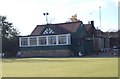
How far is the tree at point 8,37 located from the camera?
67.1m

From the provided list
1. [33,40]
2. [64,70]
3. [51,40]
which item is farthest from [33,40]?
[64,70]

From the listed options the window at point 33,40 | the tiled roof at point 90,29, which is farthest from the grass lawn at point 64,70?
the tiled roof at point 90,29

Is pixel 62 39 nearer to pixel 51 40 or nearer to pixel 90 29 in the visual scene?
pixel 51 40

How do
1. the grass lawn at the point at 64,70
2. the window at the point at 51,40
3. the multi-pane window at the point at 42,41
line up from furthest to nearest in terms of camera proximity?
1. the multi-pane window at the point at 42,41
2. the window at the point at 51,40
3. the grass lawn at the point at 64,70

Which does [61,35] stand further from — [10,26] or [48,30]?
[10,26]

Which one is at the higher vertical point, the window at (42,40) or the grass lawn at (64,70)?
the window at (42,40)

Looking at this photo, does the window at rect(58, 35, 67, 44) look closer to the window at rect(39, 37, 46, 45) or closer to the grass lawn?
the window at rect(39, 37, 46, 45)

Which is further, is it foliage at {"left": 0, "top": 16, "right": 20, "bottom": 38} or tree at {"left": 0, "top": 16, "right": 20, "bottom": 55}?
foliage at {"left": 0, "top": 16, "right": 20, "bottom": 38}

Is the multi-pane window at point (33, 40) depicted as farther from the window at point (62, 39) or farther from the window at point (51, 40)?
the window at point (62, 39)

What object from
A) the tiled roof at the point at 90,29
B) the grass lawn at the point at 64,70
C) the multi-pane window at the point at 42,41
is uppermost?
the tiled roof at the point at 90,29

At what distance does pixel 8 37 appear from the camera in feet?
242

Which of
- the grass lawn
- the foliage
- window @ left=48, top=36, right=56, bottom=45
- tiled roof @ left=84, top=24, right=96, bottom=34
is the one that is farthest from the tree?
the grass lawn

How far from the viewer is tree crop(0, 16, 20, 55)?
67125 millimetres

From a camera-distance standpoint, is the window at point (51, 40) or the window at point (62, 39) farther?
the window at point (51, 40)
